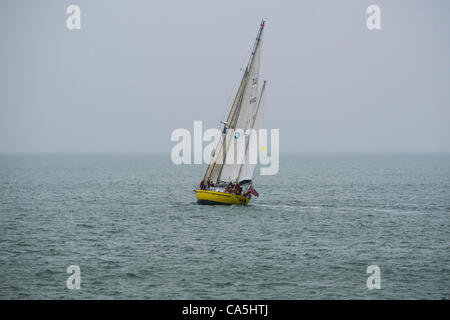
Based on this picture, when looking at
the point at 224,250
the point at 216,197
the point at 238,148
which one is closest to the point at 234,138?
the point at 238,148

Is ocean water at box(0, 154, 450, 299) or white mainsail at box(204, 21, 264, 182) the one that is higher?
white mainsail at box(204, 21, 264, 182)

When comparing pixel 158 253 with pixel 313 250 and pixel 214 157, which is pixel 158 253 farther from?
pixel 214 157

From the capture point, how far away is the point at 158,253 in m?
37.6

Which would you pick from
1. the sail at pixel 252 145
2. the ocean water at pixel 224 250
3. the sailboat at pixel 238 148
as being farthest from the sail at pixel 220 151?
the ocean water at pixel 224 250

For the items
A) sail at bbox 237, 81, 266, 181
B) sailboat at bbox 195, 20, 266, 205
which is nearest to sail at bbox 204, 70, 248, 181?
sailboat at bbox 195, 20, 266, 205

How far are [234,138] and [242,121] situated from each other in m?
2.02

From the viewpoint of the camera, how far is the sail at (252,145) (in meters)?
57.6

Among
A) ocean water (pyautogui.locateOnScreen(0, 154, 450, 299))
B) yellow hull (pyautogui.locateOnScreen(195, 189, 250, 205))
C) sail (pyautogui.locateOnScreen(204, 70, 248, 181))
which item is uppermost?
sail (pyautogui.locateOnScreen(204, 70, 248, 181))

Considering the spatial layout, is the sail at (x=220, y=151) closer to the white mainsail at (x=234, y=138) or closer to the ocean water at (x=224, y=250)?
the white mainsail at (x=234, y=138)

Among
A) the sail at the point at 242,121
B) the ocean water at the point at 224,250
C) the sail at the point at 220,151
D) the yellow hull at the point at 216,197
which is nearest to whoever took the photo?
the ocean water at the point at 224,250

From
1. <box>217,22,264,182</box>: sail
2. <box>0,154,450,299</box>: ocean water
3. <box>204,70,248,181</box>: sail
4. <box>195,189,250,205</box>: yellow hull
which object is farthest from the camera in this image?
<box>217,22,264,182</box>: sail

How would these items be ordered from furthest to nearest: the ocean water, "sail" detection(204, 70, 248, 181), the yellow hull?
"sail" detection(204, 70, 248, 181) < the yellow hull < the ocean water

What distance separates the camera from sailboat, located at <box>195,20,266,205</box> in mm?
56812

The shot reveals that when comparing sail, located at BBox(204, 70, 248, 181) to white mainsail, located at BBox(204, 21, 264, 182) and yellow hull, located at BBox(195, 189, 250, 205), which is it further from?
yellow hull, located at BBox(195, 189, 250, 205)
